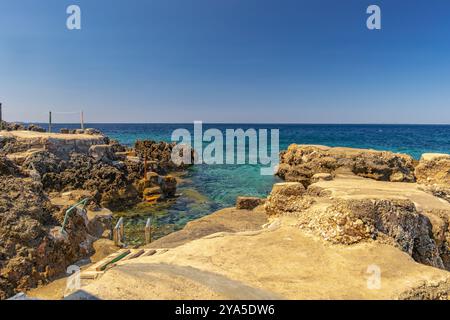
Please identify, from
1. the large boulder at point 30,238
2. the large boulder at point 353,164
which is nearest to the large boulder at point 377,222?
the large boulder at point 30,238

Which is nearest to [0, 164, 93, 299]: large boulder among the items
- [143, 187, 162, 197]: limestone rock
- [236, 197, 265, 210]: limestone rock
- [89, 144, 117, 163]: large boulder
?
[236, 197, 265, 210]: limestone rock

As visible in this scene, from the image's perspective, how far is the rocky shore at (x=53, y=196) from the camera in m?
8.16

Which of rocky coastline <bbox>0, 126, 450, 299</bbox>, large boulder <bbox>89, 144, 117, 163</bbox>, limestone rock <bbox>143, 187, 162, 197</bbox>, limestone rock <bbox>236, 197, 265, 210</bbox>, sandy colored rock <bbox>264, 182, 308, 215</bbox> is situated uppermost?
large boulder <bbox>89, 144, 117, 163</bbox>

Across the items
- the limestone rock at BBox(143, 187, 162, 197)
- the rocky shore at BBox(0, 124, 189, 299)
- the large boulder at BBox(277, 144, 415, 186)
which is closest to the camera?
the rocky shore at BBox(0, 124, 189, 299)

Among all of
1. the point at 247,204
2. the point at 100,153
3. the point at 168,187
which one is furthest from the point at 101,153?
the point at 247,204

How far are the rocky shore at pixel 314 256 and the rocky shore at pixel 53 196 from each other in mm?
3125

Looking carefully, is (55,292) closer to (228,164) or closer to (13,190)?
(13,190)

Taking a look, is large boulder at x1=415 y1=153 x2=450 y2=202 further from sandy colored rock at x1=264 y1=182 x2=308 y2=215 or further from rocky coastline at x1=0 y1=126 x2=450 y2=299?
sandy colored rock at x1=264 y1=182 x2=308 y2=215

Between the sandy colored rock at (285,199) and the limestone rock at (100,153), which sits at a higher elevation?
the limestone rock at (100,153)

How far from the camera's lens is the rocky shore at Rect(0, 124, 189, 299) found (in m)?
8.16

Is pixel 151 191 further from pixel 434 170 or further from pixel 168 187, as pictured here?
pixel 434 170

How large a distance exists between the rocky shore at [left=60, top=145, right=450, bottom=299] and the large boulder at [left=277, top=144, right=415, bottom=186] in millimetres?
8771

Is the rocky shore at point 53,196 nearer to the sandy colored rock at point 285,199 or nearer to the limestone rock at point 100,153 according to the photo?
the limestone rock at point 100,153
